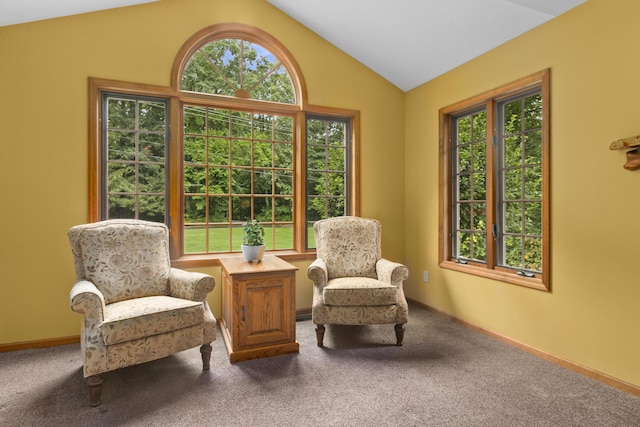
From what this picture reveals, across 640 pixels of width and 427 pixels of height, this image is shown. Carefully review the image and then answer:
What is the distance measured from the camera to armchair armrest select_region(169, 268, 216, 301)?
7.93 ft

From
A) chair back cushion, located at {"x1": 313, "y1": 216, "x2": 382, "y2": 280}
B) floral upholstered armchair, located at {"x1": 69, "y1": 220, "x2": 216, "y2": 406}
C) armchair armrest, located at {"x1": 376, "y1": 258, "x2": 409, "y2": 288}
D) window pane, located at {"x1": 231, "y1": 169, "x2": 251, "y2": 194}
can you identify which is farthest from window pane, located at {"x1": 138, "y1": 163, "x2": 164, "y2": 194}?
armchair armrest, located at {"x1": 376, "y1": 258, "x2": 409, "y2": 288}

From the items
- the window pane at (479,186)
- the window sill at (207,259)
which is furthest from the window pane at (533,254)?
the window sill at (207,259)

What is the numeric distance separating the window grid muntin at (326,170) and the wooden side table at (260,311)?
118 cm

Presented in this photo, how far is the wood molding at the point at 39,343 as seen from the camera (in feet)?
8.87

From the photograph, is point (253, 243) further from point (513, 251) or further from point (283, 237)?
point (513, 251)

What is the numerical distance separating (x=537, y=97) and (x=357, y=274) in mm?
2158

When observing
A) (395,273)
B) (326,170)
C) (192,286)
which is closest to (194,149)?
(326,170)

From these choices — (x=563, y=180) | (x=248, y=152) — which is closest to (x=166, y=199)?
(x=248, y=152)

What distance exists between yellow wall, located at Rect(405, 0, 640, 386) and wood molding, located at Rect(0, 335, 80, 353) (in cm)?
361

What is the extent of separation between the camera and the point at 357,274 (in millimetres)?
3326

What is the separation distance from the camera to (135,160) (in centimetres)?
315

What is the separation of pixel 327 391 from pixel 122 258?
176cm

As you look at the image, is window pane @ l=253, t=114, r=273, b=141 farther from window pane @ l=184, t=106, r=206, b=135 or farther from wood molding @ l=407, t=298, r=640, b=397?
wood molding @ l=407, t=298, r=640, b=397

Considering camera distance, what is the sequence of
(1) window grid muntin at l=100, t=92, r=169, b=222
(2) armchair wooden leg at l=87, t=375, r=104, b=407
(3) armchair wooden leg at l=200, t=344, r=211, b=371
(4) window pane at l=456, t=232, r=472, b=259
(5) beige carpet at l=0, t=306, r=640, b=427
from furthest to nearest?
(4) window pane at l=456, t=232, r=472, b=259
(1) window grid muntin at l=100, t=92, r=169, b=222
(3) armchair wooden leg at l=200, t=344, r=211, b=371
(2) armchair wooden leg at l=87, t=375, r=104, b=407
(5) beige carpet at l=0, t=306, r=640, b=427
